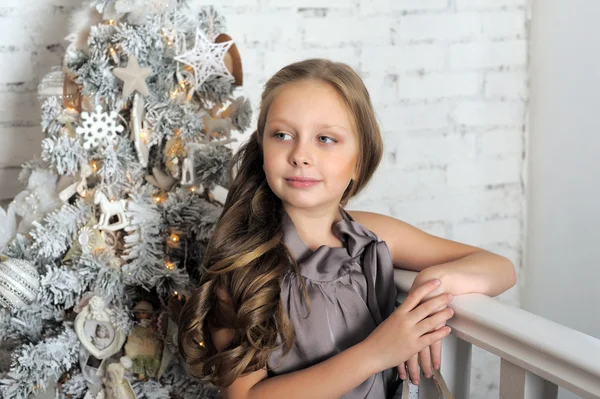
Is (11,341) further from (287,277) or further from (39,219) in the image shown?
(287,277)

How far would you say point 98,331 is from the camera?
137 centimetres

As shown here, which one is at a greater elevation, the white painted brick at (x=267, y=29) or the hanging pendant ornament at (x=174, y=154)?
the white painted brick at (x=267, y=29)

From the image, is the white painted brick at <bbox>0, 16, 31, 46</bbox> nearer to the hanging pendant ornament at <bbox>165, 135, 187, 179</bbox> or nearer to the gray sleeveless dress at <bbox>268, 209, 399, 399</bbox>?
the hanging pendant ornament at <bbox>165, 135, 187, 179</bbox>

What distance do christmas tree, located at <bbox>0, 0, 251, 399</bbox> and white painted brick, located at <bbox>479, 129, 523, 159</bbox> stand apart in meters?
1.17

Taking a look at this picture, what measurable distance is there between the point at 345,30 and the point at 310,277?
3.51ft

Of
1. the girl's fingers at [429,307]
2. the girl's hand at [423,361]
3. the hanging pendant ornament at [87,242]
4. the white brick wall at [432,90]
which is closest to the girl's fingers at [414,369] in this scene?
the girl's hand at [423,361]

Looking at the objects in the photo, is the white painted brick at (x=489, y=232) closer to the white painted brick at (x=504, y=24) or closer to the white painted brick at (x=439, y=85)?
the white painted brick at (x=439, y=85)

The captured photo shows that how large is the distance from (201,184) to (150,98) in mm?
188

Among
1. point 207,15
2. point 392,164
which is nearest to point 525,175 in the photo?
point 392,164

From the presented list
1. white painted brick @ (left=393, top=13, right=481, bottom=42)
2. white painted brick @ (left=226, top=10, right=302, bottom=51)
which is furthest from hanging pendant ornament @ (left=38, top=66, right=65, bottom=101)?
white painted brick @ (left=393, top=13, right=481, bottom=42)

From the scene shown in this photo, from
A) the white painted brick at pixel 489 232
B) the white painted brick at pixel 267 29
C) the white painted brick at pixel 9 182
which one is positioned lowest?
the white painted brick at pixel 489 232

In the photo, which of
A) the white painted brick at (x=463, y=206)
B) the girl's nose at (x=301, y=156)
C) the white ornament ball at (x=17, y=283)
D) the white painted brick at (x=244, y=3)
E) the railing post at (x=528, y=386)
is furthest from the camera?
the white painted brick at (x=463, y=206)

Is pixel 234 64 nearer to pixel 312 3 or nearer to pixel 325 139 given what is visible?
pixel 325 139

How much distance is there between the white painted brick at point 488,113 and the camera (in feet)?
7.64
